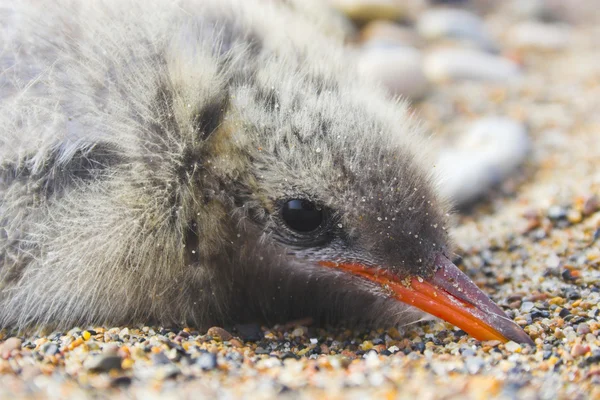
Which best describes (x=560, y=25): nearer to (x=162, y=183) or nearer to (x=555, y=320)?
(x=555, y=320)

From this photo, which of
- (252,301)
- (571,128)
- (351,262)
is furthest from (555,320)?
(571,128)

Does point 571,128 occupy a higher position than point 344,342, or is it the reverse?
point 571,128

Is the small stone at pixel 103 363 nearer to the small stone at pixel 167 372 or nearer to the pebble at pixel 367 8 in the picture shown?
the small stone at pixel 167 372

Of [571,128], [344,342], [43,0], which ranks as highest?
[571,128]

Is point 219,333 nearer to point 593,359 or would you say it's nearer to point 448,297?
point 448,297

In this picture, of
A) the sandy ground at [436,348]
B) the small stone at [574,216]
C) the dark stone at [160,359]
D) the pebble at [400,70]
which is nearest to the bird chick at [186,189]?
the sandy ground at [436,348]

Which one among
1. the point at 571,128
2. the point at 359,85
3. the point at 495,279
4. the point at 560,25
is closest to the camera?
the point at 359,85
